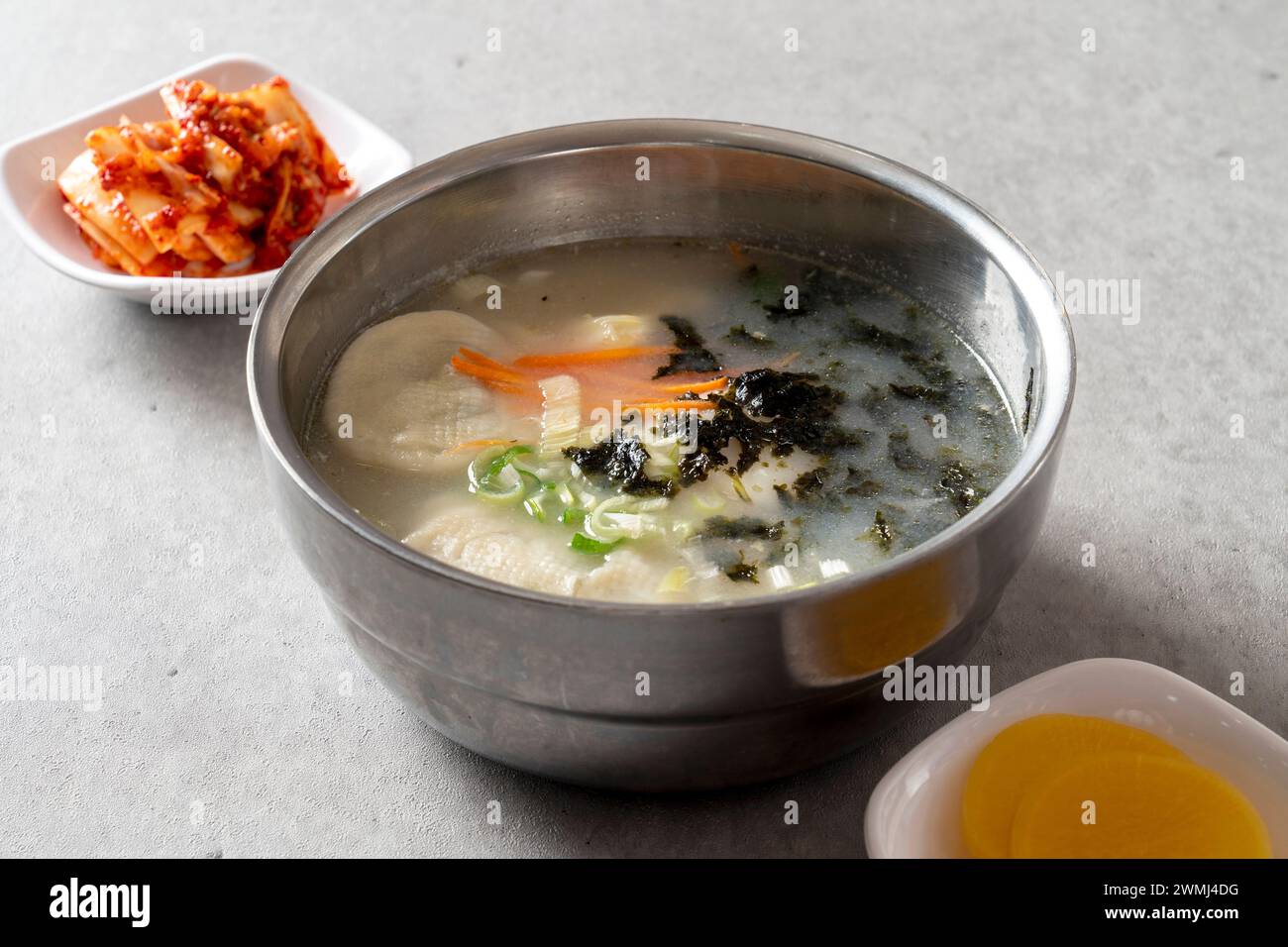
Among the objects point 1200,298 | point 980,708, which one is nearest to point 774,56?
point 1200,298

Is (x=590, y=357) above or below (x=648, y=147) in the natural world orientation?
below

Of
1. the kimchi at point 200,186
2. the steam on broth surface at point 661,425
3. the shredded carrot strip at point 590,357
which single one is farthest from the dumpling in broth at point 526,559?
the kimchi at point 200,186

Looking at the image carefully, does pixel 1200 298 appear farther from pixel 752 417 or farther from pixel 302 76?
pixel 302 76

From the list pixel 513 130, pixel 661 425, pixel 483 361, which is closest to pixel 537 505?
pixel 661 425

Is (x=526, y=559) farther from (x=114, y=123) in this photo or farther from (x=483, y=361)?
(x=114, y=123)

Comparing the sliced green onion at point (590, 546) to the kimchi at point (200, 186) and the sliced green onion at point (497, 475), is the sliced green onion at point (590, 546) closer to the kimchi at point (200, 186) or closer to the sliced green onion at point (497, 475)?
the sliced green onion at point (497, 475)

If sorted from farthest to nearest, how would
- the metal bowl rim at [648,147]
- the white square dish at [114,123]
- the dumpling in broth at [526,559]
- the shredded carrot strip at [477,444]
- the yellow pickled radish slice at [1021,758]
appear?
1. the white square dish at [114,123]
2. the shredded carrot strip at [477,444]
3. the dumpling in broth at [526,559]
4. the yellow pickled radish slice at [1021,758]
5. the metal bowl rim at [648,147]

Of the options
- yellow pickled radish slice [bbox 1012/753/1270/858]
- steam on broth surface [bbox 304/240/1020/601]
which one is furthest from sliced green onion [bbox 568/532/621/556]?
yellow pickled radish slice [bbox 1012/753/1270/858]
